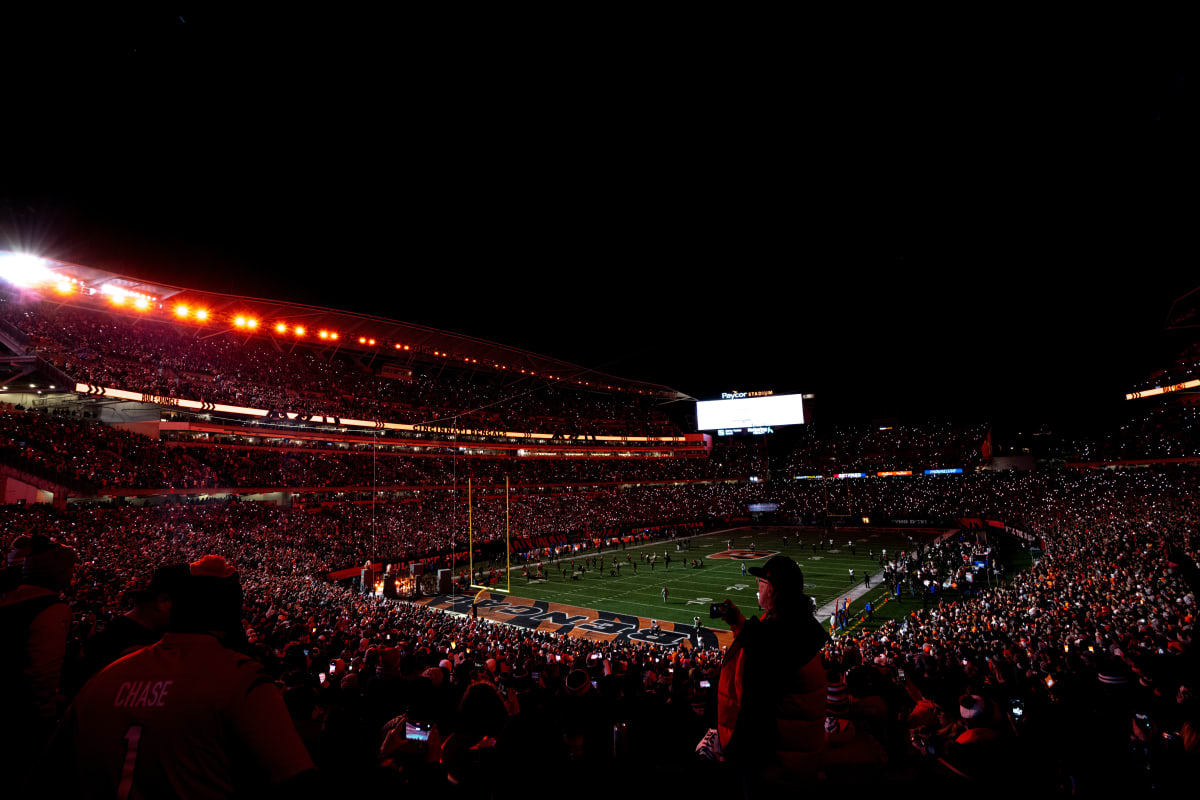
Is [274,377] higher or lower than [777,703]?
higher

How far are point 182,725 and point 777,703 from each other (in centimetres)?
246

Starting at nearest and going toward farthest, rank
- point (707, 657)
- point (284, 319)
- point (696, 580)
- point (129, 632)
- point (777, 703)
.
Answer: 1. point (777, 703)
2. point (129, 632)
3. point (707, 657)
4. point (696, 580)
5. point (284, 319)

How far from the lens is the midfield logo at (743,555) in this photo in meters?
39.7

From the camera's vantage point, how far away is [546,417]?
72.2 meters

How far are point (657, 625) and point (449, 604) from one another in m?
11.6

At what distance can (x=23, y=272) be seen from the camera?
28766mm

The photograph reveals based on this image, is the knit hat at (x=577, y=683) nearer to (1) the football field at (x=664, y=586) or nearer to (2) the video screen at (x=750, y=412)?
(1) the football field at (x=664, y=586)

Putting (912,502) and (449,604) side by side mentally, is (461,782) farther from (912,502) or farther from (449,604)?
(912,502)

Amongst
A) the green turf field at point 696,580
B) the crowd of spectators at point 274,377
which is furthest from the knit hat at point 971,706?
the crowd of spectators at point 274,377

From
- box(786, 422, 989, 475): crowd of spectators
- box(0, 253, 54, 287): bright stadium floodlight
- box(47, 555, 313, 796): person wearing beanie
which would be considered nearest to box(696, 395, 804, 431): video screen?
box(786, 422, 989, 475): crowd of spectators

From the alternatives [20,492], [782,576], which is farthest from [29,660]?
[20,492]

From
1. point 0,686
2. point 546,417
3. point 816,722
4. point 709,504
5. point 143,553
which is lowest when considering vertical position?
point 709,504

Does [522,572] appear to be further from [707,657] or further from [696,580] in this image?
[707,657]

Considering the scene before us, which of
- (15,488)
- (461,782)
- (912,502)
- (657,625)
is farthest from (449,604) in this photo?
(912,502)
